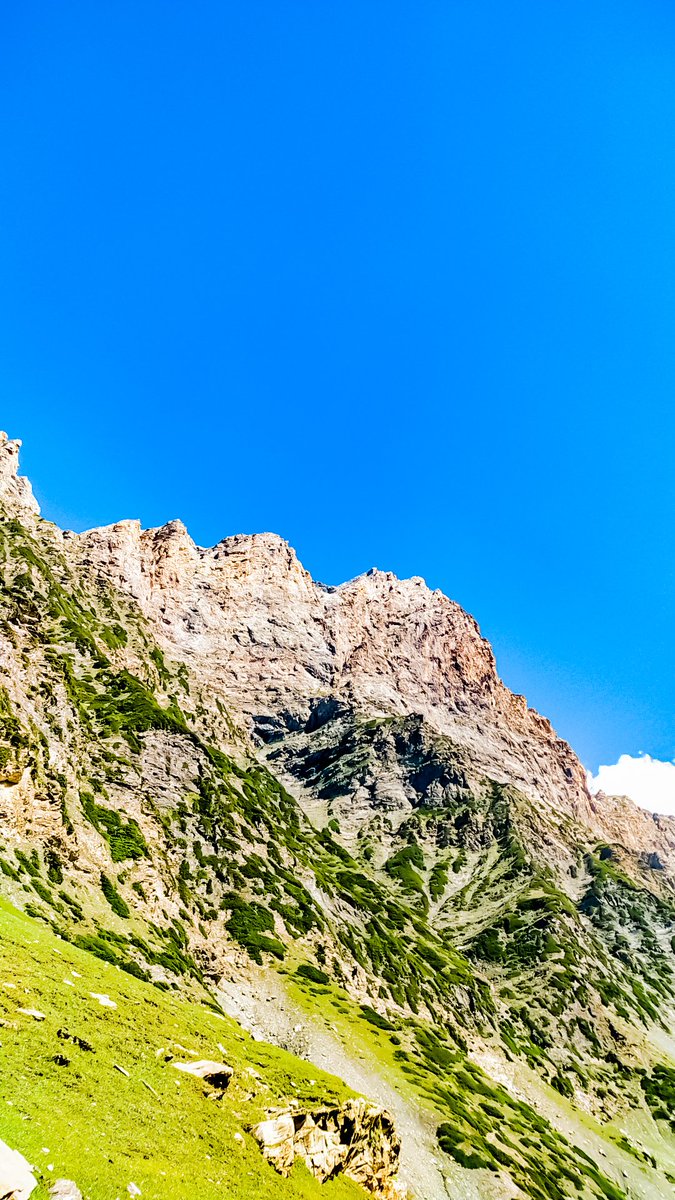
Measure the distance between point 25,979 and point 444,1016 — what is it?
107787 mm

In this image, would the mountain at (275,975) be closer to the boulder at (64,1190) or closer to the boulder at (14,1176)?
the boulder at (64,1190)

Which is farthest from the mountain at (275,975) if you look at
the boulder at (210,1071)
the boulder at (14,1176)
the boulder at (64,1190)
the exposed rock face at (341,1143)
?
the boulder at (14,1176)

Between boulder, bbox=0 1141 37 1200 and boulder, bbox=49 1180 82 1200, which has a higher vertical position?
boulder, bbox=0 1141 37 1200

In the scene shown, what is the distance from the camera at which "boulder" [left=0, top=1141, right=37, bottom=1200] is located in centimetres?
1420

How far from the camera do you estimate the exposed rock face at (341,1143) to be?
2905 centimetres

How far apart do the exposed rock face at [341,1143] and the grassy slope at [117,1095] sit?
86 cm

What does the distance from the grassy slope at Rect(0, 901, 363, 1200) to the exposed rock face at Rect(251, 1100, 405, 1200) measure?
2.81 feet

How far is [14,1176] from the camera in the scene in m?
14.7

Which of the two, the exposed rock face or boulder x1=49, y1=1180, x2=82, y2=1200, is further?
the exposed rock face

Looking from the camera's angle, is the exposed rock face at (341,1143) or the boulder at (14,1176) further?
the exposed rock face at (341,1143)

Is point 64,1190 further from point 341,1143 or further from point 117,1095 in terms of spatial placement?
point 341,1143

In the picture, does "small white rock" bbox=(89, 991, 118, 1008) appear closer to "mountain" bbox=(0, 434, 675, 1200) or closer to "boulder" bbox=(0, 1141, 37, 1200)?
"mountain" bbox=(0, 434, 675, 1200)

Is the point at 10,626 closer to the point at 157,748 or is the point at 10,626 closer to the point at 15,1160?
the point at 157,748

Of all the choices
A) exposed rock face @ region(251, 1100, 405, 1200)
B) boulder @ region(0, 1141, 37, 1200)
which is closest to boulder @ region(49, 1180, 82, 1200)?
boulder @ region(0, 1141, 37, 1200)
